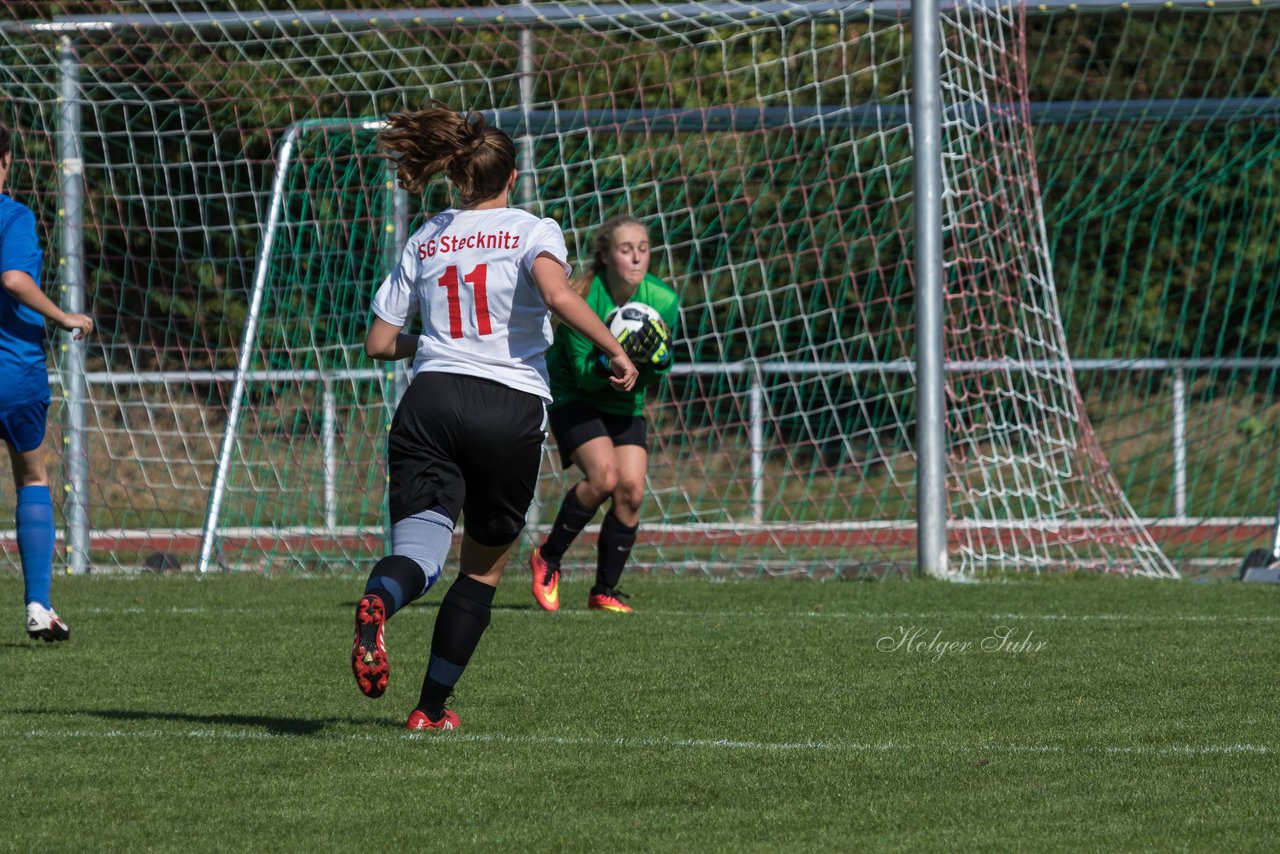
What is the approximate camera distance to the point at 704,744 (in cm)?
458

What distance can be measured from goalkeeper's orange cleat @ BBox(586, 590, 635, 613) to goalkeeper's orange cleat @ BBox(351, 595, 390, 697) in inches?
143

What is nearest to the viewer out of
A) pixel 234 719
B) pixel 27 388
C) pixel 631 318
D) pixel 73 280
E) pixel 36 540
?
pixel 234 719

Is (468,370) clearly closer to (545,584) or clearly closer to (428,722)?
(428,722)

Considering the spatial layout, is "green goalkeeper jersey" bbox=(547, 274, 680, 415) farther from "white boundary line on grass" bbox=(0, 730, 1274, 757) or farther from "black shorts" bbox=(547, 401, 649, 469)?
"white boundary line on grass" bbox=(0, 730, 1274, 757)

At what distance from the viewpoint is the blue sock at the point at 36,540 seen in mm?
6699

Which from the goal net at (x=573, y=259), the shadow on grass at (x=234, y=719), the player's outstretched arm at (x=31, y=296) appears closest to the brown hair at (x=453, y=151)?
the shadow on grass at (x=234, y=719)

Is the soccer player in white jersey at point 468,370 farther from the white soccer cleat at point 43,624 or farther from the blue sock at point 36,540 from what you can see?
the blue sock at point 36,540

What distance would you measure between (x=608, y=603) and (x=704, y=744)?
3331mm

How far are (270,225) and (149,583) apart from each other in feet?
7.46

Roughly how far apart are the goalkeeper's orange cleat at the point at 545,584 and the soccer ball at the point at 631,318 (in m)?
1.11

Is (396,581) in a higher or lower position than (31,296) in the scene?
lower

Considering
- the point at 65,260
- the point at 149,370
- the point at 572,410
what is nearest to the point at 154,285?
the point at 149,370

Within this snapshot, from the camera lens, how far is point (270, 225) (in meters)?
10.3

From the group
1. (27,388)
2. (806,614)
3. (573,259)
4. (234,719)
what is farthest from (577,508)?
(573,259)
